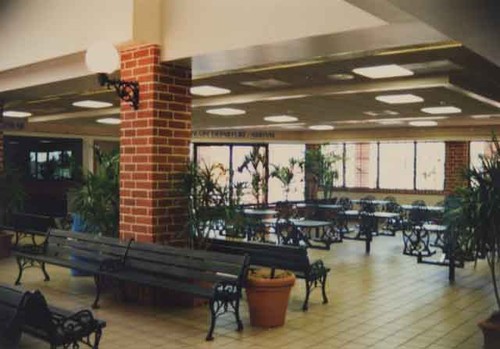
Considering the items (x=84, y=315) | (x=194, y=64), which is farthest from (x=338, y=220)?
(x=84, y=315)

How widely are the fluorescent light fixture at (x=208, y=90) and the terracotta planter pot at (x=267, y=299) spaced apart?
3.29 meters

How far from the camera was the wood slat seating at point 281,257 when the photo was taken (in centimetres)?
582

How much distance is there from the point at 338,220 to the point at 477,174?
25.2 feet

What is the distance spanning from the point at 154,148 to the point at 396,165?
12232mm

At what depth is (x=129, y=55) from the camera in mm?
5637

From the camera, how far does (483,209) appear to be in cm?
442

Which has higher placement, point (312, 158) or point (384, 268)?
point (312, 158)

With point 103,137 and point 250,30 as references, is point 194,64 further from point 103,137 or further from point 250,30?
point 103,137

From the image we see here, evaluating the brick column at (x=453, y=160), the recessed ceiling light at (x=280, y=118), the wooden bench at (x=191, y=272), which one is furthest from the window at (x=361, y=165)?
the wooden bench at (x=191, y=272)

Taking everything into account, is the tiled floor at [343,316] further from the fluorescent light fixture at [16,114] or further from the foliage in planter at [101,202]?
the fluorescent light fixture at [16,114]

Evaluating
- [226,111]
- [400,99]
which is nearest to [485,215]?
[400,99]

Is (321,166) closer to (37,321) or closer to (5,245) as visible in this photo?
(5,245)

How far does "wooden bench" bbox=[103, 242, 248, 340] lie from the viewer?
16.1 ft

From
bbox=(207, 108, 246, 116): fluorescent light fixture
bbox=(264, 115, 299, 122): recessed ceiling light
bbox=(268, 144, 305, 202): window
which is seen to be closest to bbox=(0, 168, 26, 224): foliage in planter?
bbox=(207, 108, 246, 116): fluorescent light fixture
